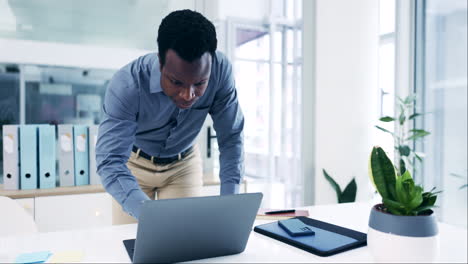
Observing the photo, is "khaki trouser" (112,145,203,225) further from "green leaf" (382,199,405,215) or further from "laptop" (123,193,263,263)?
"green leaf" (382,199,405,215)

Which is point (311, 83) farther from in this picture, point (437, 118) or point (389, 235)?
point (389, 235)

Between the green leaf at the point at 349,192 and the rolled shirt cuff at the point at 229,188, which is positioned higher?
the rolled shirt cuff at the point at 229,188

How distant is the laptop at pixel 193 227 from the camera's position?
797mm

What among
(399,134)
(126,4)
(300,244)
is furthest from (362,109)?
(300,244)

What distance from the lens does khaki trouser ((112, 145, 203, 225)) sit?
1.71 m

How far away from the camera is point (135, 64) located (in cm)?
144

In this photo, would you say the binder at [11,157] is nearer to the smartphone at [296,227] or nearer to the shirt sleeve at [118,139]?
the shirt sleeve at [118,139]

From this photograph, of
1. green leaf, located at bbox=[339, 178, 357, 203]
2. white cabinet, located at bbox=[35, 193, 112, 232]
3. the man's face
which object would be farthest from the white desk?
green leaf, located at bbox=[339, 178, 357, 203]

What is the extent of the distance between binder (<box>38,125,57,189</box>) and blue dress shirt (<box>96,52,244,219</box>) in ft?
2.69

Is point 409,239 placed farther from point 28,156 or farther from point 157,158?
point 28,156

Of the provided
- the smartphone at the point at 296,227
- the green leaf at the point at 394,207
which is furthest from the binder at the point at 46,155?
the green leaf at the point at 394,207

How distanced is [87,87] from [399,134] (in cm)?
235

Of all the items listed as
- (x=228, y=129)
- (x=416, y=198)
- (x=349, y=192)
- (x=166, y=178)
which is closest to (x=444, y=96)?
(x=349, y=192)

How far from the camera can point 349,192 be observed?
9.43 feet
